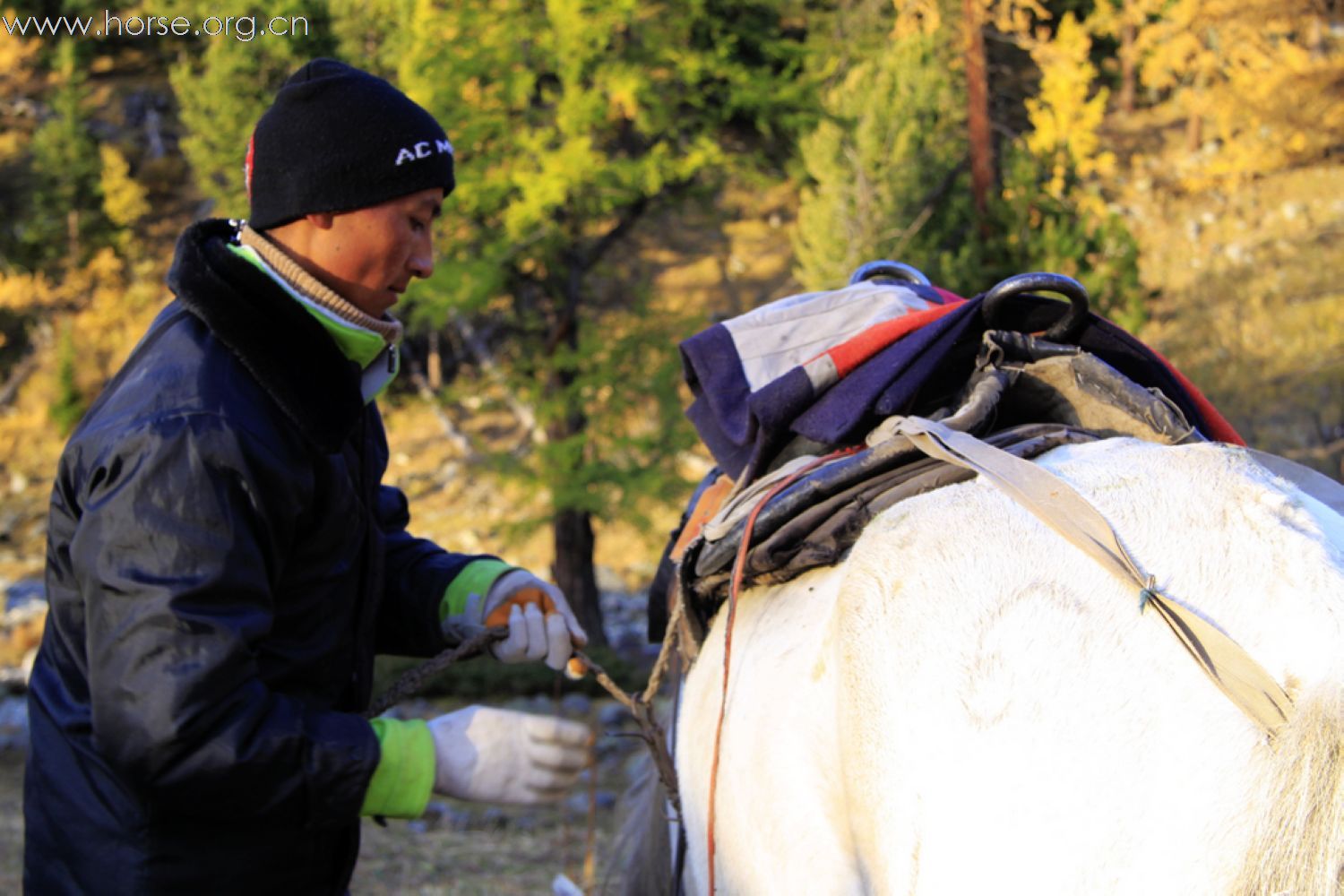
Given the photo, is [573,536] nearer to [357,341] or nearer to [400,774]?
[357,341]

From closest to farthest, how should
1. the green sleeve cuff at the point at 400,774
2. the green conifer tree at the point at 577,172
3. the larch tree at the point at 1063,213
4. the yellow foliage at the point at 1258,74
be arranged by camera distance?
the green sleeve cuff at the point at 400,774
the yellow foliage at the point at 1258,74
the larch tree at the point at 1063,213
the green conifer tree at the point at 577,172

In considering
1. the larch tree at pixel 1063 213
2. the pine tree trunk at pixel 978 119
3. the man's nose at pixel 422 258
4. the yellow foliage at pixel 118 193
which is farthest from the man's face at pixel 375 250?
the yellow foliage at pixel 118 193

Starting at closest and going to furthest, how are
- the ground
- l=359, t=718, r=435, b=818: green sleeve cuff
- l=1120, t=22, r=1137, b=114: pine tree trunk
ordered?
1. l=359, t=718, r=435, b=818: green sleeve cuff
2. the ground
3. l=1120, t=22, r=1137, b=114: pine tree trunk

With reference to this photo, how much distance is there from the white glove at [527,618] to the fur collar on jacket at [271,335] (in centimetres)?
49

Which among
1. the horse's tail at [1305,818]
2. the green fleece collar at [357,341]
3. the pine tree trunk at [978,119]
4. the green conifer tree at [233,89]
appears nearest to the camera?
the horse's tail at [1305,818]

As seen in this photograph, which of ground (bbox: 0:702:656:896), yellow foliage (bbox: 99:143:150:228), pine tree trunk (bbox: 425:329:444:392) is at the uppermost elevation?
yellow foliage (bbox: 99:143:150:228)

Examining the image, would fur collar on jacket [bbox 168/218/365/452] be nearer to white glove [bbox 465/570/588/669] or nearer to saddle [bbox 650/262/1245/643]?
white glove [bbox 465/570/588/669]

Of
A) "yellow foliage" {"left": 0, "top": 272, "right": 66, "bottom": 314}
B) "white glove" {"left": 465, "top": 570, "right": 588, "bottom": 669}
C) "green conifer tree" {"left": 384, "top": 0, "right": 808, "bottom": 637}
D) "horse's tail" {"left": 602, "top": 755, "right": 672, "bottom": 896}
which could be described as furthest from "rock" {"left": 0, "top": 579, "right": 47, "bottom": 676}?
"white glove" {"left": 465, "top": 570, "right": 588, "bottom": 669}

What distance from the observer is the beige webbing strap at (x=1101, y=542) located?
45.1 inches

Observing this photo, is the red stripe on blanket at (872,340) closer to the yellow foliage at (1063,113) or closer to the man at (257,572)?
the man at (257,572)

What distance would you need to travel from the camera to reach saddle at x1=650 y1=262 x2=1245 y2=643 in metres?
1.73

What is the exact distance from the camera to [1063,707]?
122 centimetres

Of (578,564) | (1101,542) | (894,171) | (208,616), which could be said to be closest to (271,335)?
(208,616)

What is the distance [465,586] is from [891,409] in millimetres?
850
